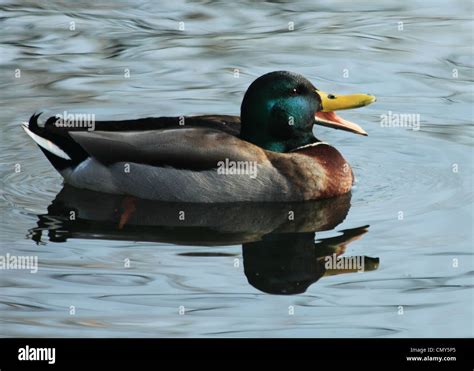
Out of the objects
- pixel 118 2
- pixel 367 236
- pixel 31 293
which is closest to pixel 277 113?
pixel 367 236

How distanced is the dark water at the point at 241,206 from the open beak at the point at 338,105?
0.49 meters

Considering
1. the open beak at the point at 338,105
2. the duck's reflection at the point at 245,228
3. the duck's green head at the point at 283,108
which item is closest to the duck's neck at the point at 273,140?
the duck's green head at the point at 283,108

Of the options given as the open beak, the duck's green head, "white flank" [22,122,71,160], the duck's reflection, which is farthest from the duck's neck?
"white flank" [22,122,71,160]

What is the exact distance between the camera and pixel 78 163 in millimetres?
11570

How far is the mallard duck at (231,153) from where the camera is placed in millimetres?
11102

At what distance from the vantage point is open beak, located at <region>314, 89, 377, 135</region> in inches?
448

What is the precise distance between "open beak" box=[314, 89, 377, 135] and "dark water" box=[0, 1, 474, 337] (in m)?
0.49

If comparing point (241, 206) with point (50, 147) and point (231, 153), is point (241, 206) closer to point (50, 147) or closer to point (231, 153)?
point (231, 153)

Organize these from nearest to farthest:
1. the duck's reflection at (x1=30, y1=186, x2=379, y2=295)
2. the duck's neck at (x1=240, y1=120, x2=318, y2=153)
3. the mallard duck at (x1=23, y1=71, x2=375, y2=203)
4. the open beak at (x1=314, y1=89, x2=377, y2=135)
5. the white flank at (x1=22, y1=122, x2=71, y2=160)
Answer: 1. the duck's reflection at (x1=30, y1=186, x2=379, y2=295)
2. the mallard duck at (x1=23, y1=71, x2=375, y2=203)
3. the duck's neck at (x1=240, y1=120, x2=318, y2=153)
4. the open beak at (x1=314, y1=89, x2=377, y2=135)
5. the white flank at (x1=22, y1=122, x2=71, y2=160)

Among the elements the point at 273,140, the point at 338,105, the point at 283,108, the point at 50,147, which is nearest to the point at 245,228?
the point at 273,140

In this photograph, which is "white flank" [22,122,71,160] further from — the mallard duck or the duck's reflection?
the duck's reflection

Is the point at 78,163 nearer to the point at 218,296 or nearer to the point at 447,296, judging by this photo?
the point at 218,296

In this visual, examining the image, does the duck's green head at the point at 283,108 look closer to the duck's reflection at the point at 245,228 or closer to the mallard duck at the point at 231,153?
the mallard duck at the point at 231,153

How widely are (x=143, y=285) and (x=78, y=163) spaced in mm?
2528
